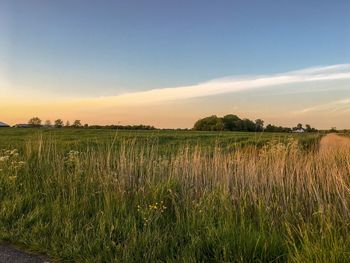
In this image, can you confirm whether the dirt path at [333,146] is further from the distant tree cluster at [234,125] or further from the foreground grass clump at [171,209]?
the foreground grass clump at [171,209]

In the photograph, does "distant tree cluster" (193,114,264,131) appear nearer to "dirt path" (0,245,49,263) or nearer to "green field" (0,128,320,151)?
"green field" (0,128,320,151)

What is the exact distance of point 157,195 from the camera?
6887mm

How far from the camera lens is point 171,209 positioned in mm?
6477

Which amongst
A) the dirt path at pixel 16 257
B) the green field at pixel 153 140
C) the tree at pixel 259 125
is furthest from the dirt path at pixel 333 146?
the dirt path at pixel 16 257

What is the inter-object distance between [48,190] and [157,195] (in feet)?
6.91

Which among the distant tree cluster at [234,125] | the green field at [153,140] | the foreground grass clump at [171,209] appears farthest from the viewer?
the distant tree cluster at [234,125]

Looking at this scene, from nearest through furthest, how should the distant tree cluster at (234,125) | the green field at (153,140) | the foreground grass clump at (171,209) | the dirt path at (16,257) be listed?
the foreground grass clump at (171,209) < the dirt path at (16,257) < the green field at (153,140) < the distant tree cluster at (234,125)

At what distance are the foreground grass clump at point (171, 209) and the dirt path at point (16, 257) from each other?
0.54 ft

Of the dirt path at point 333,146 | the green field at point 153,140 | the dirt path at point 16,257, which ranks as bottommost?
the dirt path at point 16,257

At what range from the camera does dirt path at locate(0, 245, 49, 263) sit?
5035mm

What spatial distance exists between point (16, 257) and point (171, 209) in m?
2.29

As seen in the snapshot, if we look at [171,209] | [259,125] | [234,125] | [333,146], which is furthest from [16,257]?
[234,125]

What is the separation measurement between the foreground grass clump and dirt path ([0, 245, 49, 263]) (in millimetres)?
165

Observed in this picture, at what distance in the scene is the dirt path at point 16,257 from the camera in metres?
5.04
